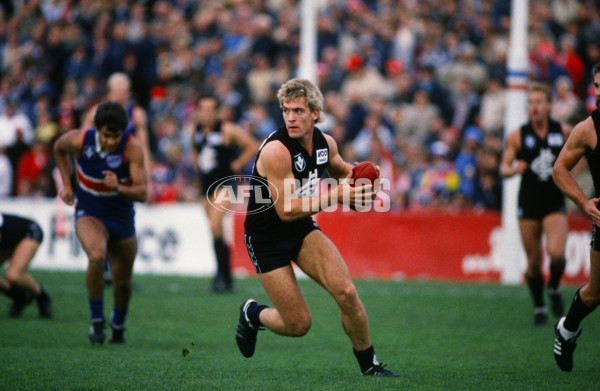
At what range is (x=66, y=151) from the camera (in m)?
8.44

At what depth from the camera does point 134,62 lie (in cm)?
2039

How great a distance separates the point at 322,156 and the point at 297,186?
395 mm

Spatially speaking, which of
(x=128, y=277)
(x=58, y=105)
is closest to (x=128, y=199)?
(x=128, y=277)

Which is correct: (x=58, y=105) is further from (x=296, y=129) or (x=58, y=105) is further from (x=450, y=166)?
(x=296, y=129)

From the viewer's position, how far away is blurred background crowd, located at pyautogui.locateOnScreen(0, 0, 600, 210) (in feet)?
54.0

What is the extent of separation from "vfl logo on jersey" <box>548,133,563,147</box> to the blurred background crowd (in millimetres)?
4975

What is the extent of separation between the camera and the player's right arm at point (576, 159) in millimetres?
6500

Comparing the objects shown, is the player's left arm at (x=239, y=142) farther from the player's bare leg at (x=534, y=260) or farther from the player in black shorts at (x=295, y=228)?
the player in black shorts at (x=295, y=228)

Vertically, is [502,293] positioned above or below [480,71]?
below

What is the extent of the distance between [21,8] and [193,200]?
1102 cm

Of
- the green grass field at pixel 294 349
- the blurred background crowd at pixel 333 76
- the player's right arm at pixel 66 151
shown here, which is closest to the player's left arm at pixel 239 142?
the green grass field at pixel 294 349

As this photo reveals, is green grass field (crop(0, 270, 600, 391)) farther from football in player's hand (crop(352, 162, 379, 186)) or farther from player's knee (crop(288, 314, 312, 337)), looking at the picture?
football in player's hand (crop(352, 162, 379, 186))

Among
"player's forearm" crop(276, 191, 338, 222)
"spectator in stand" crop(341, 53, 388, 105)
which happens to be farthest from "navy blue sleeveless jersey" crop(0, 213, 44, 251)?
"spectator in stand" crop(341, 53, 388, 105)

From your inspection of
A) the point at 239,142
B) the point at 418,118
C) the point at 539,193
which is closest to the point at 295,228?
the point at 539,193
